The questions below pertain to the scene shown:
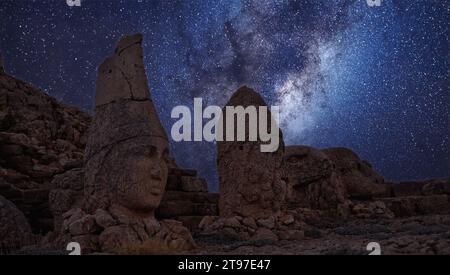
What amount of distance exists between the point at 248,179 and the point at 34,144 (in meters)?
9.20

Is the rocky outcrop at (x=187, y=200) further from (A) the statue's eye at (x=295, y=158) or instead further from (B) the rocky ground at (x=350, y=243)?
(A) the statue's eye at (x=295, y=158)

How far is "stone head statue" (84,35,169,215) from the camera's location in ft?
24.7

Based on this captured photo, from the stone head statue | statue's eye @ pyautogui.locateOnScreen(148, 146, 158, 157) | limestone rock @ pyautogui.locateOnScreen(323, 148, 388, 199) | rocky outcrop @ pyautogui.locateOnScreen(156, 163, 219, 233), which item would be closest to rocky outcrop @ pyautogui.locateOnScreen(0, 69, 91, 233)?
rocky outcrop @ pyautogui.locateOnScreen(156, 163, 219, 233)

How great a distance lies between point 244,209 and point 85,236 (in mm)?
4396

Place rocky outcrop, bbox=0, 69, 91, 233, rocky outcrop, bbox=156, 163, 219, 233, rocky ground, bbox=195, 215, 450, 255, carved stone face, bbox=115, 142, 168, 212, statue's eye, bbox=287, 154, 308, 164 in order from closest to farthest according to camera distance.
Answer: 1. rocky ground, bbox=195, 215, 450, 255
2. carved stone face, bbox=115, 142, 168, 212
3. rocky outcrop, bbox=0, 69, 91, 233
4. rocky outcrop, bbox=156, 163, 219, 233
5. statue's eye, bbox=287, 154, 308, 164

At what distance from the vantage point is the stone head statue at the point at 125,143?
24.7ft

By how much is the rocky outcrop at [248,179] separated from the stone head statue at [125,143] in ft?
9.60

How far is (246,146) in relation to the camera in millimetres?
10758

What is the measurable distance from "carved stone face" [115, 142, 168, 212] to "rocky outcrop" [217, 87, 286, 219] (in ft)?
10.3

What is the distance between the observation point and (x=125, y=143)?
25.3 feet

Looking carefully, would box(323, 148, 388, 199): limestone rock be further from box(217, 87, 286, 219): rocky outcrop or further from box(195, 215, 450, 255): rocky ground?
box(217, 87, 286, 219): rocky outcrop
